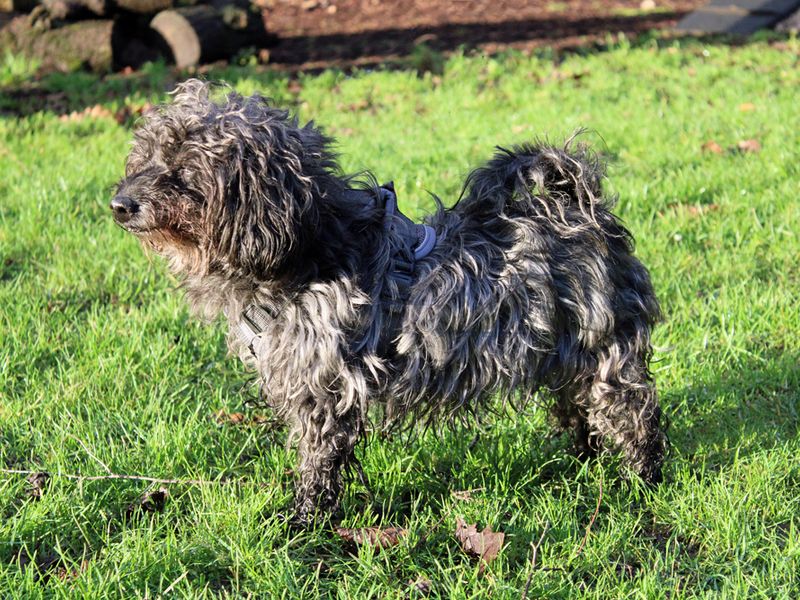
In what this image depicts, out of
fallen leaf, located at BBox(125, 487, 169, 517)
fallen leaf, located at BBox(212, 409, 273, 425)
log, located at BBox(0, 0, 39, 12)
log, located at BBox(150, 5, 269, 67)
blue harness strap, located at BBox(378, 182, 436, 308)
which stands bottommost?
fallen leaf, located at BBox(212, 409, 273, 425)

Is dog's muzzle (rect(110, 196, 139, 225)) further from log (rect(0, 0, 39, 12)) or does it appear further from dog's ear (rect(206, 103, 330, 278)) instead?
log (rect(0, 0, 39, 12))

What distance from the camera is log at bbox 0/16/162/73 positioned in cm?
1093

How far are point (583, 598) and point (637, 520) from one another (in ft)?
1.93

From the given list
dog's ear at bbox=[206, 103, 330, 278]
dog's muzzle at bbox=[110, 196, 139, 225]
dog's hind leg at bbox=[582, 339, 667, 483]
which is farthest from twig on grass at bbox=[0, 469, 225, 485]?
dog's hind leg at bbox=[582, 339, 667, 483]

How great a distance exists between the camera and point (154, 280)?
226 inches

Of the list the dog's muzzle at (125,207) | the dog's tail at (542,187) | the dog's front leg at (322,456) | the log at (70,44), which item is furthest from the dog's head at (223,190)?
the log at (70,44)

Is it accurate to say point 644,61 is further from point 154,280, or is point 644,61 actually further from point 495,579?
point 495,579

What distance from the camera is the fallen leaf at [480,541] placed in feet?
11.3

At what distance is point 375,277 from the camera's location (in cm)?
341

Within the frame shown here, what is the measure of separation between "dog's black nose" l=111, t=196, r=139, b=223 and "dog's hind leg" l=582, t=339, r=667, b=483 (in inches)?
75.0

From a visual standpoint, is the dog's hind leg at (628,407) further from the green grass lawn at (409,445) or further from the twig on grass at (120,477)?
the twig on grass at (120,477)

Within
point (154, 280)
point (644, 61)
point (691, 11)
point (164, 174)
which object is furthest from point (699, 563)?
point (691, 11)

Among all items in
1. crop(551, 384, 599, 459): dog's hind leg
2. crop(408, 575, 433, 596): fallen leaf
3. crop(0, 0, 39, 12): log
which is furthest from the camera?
crop(0, 0, 39, 12): log

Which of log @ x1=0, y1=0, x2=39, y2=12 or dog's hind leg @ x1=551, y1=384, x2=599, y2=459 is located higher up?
log @ x1=0, y1=0, x2=39, y2=12
